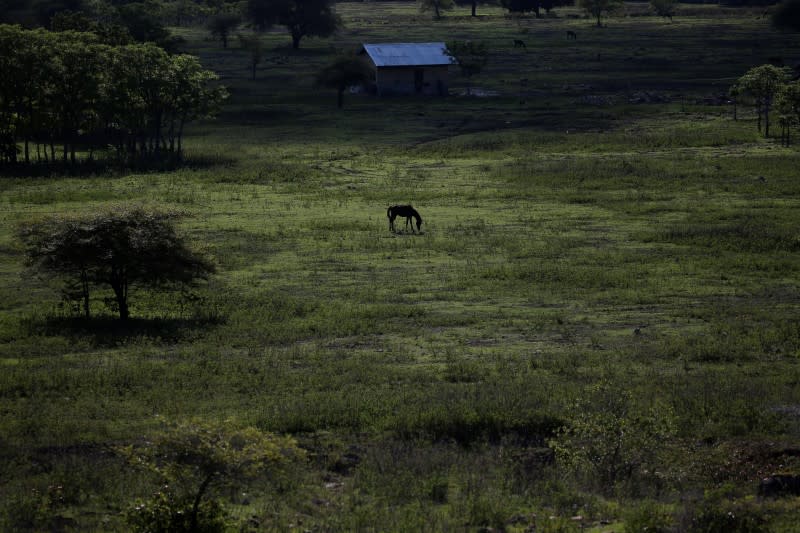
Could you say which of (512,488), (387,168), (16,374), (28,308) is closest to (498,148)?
(387,168)

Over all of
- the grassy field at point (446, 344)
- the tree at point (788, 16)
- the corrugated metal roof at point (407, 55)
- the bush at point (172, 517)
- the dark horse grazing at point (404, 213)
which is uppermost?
the tree at point (788, 16)

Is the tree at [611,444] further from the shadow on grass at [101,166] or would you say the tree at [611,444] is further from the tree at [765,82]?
the tree at [765,82]

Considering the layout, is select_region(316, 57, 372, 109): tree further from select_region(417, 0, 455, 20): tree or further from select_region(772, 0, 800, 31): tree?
select_region(417, 0, 455, 20): tree

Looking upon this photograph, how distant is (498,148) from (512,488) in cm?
4904

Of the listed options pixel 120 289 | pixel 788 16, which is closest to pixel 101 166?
pixel 120 289

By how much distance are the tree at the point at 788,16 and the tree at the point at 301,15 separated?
5187cm

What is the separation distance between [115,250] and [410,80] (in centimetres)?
6618

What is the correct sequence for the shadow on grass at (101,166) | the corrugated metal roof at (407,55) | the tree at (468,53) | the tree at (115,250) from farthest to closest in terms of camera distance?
the tree at (468,53), the corrugated metal roof at (407,55), the shadow on grass at (101,166), the tree at (115,250)

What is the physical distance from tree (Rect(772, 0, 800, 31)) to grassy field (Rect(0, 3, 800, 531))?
6486cm

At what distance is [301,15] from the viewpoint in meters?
111

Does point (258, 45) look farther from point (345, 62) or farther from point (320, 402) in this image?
point (320, 402)

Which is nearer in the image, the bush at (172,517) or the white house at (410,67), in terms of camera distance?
the bush at (172,517)

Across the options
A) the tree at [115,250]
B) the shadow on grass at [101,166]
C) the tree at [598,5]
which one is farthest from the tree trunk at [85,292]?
the tree at [598,5]

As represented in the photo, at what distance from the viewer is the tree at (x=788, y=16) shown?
4562 inches
